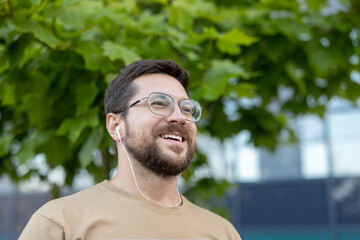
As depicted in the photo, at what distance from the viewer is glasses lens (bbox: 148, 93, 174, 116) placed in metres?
1.42

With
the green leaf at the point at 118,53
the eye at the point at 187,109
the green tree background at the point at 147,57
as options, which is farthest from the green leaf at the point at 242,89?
the eye at the point at 187,109

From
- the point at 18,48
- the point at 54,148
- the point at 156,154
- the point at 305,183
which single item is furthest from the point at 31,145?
the point at 305,183

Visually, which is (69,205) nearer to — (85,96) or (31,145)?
(85,96)

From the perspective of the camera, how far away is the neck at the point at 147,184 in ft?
4.64

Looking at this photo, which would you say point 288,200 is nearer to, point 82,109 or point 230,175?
point 230,175

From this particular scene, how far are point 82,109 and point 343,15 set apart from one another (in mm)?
1760

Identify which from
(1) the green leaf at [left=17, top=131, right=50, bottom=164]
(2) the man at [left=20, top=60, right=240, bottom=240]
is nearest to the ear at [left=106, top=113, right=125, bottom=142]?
(2) the man at [left=20, top=60, right=240, bottom=240]

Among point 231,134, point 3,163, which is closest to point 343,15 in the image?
point 231,134

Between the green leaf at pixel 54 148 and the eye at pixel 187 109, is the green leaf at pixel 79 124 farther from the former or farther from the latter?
the eye at pixel 187 109

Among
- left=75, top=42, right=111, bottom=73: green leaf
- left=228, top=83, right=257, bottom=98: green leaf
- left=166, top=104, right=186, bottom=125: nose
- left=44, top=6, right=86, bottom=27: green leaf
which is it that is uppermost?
left=44, top=6, right=86, bottom=27: green leaf

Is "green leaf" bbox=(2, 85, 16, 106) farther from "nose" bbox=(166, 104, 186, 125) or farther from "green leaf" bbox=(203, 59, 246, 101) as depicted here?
"nose" bbox=(166, 104, 186, 125)

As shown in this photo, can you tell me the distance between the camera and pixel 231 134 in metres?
3.24

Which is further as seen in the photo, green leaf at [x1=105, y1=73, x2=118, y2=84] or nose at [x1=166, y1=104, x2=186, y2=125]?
green leaf at [x1=105, y1=73, x2=118, y2=84]

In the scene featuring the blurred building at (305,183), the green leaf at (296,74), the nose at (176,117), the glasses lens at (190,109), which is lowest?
the blurred building at (305,183)
